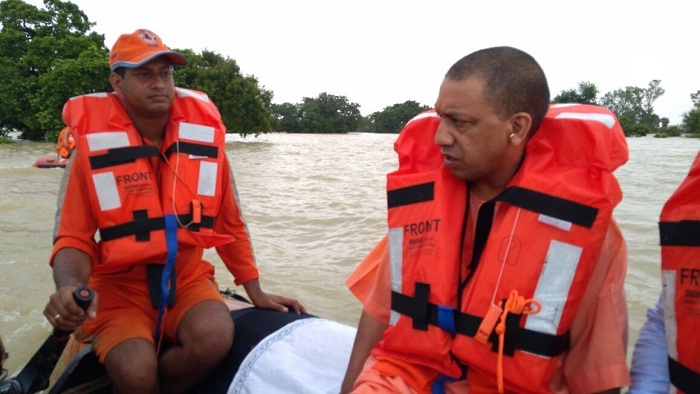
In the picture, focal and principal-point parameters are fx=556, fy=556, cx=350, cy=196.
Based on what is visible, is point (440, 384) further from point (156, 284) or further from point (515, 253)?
point (156, 284)

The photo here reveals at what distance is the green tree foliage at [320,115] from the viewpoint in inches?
3174

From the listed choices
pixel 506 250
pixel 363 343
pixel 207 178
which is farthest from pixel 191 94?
pixel 506 250

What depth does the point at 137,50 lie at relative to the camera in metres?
2.61

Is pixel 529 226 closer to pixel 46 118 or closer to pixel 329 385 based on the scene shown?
pixel 329 385

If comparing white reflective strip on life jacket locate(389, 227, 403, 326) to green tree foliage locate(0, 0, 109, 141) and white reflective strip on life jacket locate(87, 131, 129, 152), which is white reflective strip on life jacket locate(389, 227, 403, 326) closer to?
white reflective strip on life jacket locate(87, 131, 129, 152)

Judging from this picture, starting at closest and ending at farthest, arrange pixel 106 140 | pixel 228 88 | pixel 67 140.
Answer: pixel 106 140
pixel 67 140
pixel 228 88

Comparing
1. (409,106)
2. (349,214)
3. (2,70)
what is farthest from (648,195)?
(409,106)

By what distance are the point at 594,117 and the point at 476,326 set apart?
73 centimetres

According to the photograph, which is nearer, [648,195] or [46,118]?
[648,195]

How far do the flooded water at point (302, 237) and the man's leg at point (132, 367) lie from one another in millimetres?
1569

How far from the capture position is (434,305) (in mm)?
1730

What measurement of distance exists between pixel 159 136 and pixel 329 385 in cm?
149

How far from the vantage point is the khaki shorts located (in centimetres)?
236

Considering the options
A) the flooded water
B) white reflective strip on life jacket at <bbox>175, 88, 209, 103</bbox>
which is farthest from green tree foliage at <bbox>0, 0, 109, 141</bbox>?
white reflective strip on life jacket at <bbox>175, 88, 209, 103</bbox>
